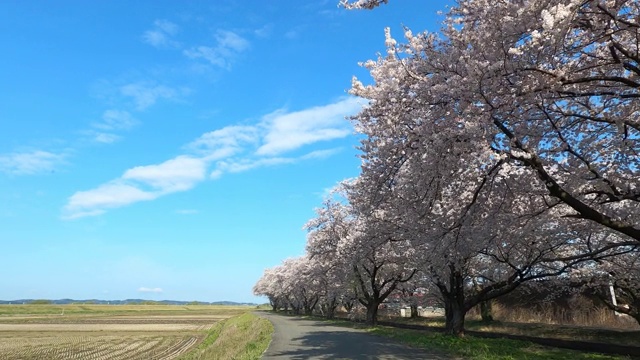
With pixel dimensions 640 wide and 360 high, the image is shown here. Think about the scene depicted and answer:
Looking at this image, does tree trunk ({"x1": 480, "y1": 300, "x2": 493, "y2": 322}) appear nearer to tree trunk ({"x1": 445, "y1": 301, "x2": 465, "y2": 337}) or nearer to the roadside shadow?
tree trunk ({"x1": 445, "y1": 301, "x2": 465, "y2": 337})

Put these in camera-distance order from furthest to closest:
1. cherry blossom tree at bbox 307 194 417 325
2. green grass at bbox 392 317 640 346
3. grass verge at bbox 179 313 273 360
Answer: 1. cherry blossom tree at bbox 307 194 417 325
2. grass verge at bbox 179 313 273 360
3. green grass at bbox 392 317 640 346

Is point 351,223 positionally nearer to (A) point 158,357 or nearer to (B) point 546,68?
(A) point 158,357

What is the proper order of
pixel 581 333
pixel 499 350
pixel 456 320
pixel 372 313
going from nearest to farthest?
pixel 499 350 → pixel 581 333 → pixel 456 320 → pixel 372 313

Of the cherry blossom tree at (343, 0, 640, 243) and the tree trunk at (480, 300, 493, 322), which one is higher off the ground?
the cherry blossom tree at (343, 0, 640, 243)

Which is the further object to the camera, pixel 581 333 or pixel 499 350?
pixel 581 333

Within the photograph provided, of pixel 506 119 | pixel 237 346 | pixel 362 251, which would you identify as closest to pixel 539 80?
pixel 506 119

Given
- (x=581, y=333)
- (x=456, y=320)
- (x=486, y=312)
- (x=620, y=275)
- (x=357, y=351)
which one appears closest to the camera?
(x=357, y=351)

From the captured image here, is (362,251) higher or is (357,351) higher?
(362,251)

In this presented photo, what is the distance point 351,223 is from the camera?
39.1 meters

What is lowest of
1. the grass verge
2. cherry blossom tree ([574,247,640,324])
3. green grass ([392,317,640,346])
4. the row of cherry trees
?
the grass verge

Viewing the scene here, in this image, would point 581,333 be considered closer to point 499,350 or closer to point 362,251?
point 499,350

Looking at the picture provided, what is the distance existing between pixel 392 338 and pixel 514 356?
8.34m

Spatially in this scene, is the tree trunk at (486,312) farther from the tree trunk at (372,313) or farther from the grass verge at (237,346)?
the grass verge at (237,346)

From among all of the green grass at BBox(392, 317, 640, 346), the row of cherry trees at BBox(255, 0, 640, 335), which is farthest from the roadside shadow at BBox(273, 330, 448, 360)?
the green grass at BBox(392, 317, 640, 346)
